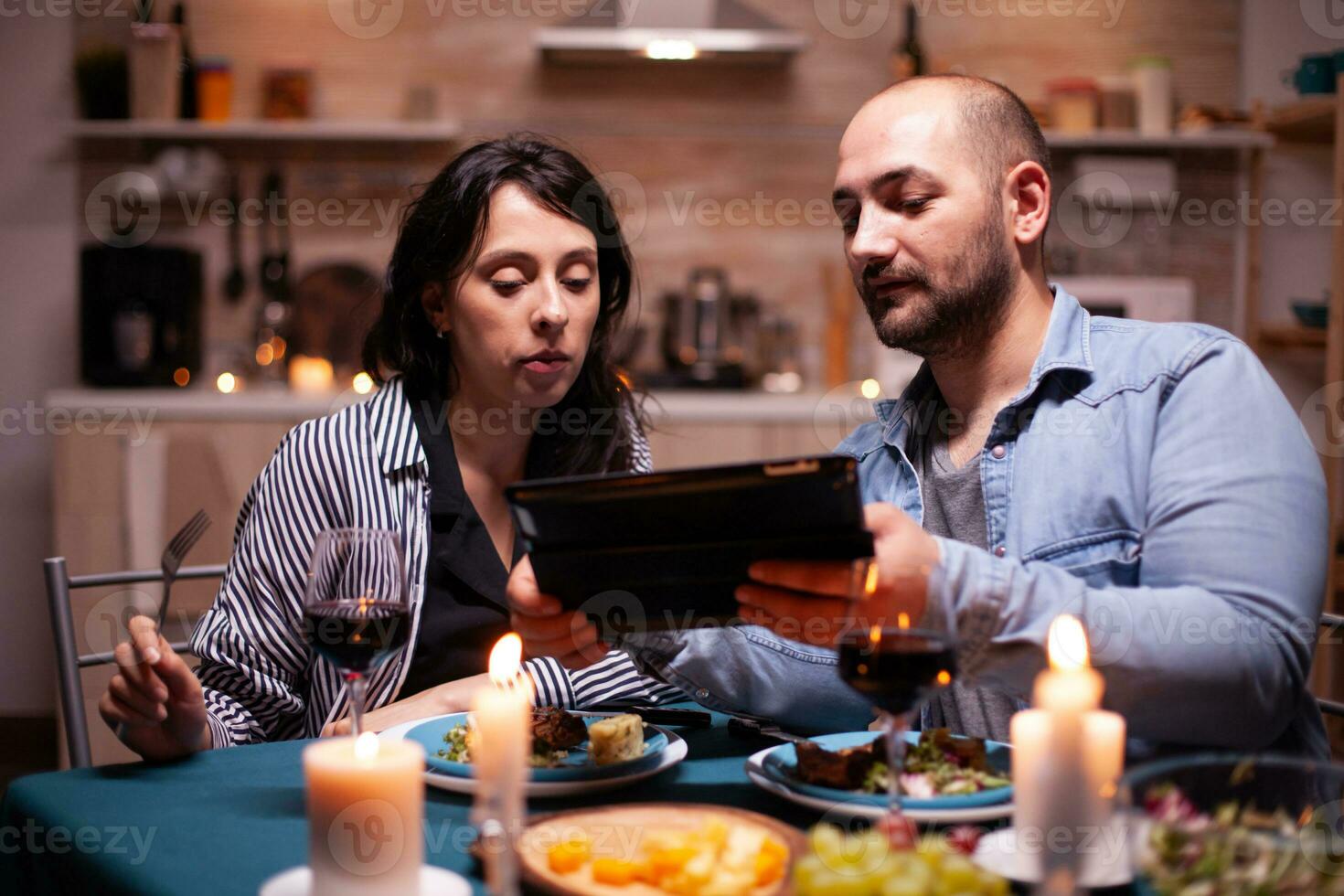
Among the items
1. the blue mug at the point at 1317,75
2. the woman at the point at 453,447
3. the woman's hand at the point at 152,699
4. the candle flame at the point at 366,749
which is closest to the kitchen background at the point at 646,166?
the blue mug at the point at 1317,75

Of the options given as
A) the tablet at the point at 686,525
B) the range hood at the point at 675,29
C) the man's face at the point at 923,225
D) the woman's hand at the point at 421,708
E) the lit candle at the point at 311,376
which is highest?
the range hood at the point at 675,29

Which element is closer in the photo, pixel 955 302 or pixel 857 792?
pixel 857 792

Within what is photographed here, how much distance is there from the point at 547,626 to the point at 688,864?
417 mm

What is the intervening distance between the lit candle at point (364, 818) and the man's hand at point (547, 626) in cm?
31

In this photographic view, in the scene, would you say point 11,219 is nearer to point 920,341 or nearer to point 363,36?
point 363,36

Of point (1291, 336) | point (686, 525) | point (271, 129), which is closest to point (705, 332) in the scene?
point (271, 129)

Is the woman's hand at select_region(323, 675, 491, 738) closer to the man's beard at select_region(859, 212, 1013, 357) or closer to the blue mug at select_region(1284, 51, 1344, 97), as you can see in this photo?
the man's beard at select_region(859, 212, 1013, 357)

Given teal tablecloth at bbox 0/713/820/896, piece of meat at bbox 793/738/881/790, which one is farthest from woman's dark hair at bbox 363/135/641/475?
piece of meat at bbox 793/738/881/790

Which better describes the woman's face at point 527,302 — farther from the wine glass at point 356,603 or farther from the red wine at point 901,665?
the red wine at point 901,665

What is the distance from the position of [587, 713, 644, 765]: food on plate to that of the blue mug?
9.41ft

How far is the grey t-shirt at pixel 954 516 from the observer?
142cm

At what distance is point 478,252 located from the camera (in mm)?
1713

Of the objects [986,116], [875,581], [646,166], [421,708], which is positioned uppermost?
[646,166]

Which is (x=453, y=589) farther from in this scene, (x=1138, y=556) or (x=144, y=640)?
(x=1138, y=556)
